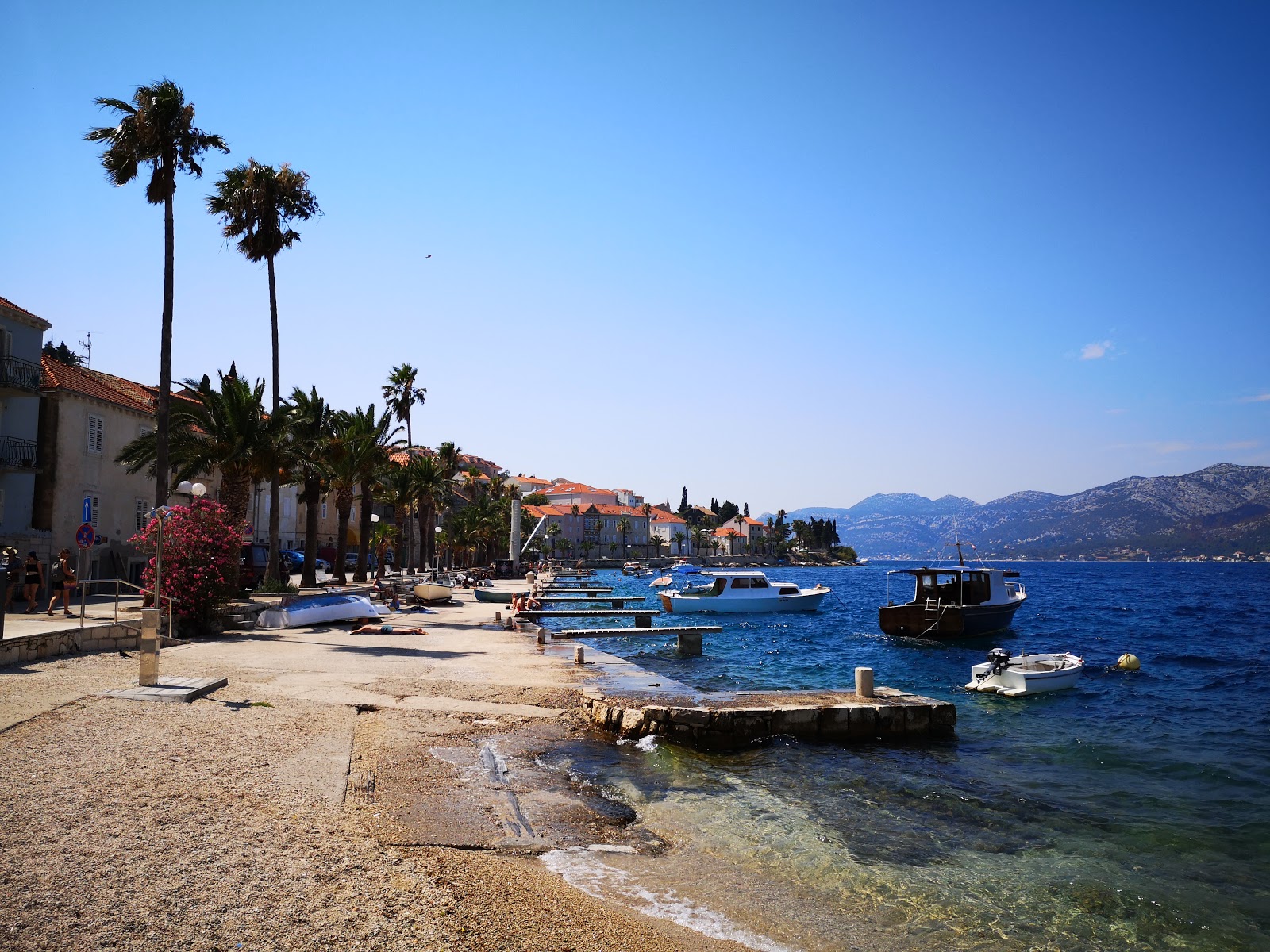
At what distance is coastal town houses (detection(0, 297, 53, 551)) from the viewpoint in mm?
29141

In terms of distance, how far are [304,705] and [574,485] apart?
167636mm

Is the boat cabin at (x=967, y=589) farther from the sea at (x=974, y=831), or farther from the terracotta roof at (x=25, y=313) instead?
the terracotta roof at (x=25, y=313)

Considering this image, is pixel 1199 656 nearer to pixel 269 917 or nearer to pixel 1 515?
pixel 269 917

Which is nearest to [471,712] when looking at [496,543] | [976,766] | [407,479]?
[976,766]

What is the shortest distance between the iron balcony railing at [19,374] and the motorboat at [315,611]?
12.9 m

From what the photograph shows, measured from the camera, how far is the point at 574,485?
180250mm

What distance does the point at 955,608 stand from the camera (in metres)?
35.3

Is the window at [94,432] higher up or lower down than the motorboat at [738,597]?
higher up

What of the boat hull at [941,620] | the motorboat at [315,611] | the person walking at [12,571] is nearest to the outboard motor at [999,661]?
the boat hull at [941,620]

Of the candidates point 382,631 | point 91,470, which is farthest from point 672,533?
point 382,631

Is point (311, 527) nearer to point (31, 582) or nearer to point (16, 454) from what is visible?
point (16, 454)

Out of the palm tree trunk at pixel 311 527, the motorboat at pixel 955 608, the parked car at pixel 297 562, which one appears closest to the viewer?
the motorboat at pixel 955 608

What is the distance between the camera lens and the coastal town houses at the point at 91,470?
31547 mm

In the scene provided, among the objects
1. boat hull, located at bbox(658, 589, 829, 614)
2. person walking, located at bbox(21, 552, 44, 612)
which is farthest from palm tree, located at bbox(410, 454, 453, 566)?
person walking, located at bbox(21, 552, 44, 612)
